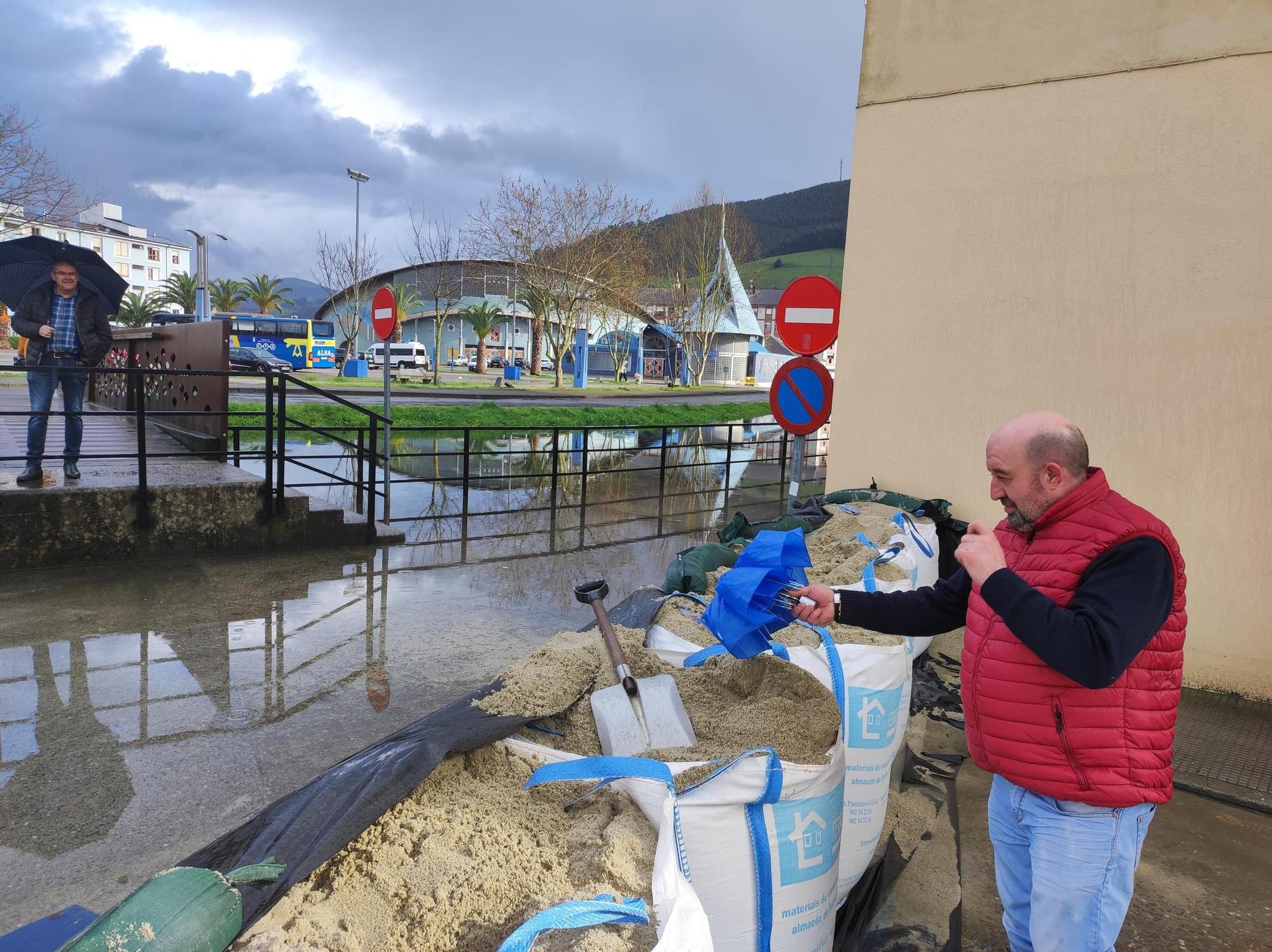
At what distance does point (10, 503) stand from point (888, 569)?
229 inches

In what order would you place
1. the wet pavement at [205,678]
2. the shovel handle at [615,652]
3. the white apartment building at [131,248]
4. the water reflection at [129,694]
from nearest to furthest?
the shovel handle at [615,652], the wet pavement at [205,678], the water reflection at [129,694], the white apartment building at [131,248]

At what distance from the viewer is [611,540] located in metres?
8.39

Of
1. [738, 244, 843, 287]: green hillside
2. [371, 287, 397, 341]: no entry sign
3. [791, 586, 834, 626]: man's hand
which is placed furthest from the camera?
[738, 244, 843, 287]: green hillside

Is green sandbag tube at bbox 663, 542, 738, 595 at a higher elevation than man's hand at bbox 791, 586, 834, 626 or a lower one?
lower

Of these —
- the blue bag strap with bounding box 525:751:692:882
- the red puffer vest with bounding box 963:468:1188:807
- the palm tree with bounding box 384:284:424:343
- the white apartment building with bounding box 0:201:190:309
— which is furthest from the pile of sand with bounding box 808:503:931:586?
the white apartment building with bounding box 0:201:190:309

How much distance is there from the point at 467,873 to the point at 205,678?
343 centimetres

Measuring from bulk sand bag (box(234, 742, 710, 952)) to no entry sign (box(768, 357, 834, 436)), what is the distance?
3.67 metres

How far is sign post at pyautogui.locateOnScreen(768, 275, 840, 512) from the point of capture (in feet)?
16.7

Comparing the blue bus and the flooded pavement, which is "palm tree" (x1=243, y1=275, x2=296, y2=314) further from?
the flooded pavement

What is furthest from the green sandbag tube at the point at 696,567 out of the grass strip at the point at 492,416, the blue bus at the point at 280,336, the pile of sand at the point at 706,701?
the blue bus at the point at 280,336

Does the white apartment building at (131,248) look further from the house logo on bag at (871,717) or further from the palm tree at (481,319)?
the house logo on bag at (871,717)

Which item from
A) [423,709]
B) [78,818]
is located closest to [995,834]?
[423,709]

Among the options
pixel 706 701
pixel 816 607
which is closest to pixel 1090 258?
pixel 816 607

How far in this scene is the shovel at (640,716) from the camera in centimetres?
195
